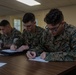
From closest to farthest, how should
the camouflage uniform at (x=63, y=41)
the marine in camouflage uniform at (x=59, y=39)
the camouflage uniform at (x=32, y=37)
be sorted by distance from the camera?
the marine in camouflage uniform at (x=59, y=39) → the camouflage uniform at (x=63, y=41) → the camouflage uniform at (x=32, y=37)

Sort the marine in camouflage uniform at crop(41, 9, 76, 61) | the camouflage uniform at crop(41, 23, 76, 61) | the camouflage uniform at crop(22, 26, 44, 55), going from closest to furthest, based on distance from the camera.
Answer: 1. the marine in camouflage uniform at crop(41, 9, 76, 61)
2. the camouflage uniform at crop(41, 23, 76, 61)
3. the camouflage uniform at crop(22, 26, 44, 55)

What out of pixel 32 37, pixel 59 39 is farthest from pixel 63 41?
pixel 32 37

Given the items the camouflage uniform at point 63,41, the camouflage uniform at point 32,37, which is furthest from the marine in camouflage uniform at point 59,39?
the camouflage uniform at point 32,37

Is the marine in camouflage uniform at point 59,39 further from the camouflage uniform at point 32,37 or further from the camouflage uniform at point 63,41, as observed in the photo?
the camouflage uniform at point 32,37

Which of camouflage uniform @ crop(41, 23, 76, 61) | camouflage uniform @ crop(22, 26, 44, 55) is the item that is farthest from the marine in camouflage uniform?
camouflage uniform @ crop(22, 26, 44, 55)

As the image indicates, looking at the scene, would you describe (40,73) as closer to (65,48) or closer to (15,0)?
(65,48)

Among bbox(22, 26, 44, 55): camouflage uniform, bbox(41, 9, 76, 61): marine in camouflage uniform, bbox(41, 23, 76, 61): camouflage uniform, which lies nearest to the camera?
bbox(41, 9, 76, 61): marine in camouflage uniform

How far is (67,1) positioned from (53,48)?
4.60 m

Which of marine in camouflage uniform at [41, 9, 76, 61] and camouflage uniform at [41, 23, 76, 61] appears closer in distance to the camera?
marine in camouflage uniform at [41, 9, 76, 61]

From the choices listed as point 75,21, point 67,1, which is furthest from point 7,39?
point 75,21

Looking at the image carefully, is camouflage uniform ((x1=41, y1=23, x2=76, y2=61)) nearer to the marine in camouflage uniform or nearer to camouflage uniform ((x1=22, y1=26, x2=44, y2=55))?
the marine in camouflage uniform

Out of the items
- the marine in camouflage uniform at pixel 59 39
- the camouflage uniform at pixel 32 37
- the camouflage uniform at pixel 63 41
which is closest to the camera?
the marine in camouflage uniform at pixel 59 39

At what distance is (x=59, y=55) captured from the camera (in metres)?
1.33

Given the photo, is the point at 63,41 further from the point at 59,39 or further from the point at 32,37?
the point at 32,37
